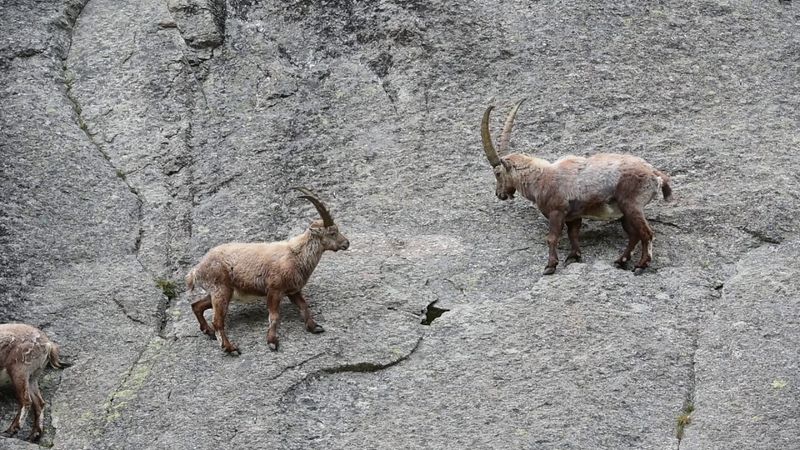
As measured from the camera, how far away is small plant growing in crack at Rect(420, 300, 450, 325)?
1182cm

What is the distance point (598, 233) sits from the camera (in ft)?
41.4

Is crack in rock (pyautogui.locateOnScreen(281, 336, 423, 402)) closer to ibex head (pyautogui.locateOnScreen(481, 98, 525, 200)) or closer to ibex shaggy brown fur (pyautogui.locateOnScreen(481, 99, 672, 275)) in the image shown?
ibex shaggy brown fur (pyautogui.locateOnScreen(481, 99, 672, 275))

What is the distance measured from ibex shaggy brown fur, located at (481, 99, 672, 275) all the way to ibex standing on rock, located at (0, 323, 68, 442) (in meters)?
5.09

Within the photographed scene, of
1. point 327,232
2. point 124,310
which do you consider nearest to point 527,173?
point 327,232

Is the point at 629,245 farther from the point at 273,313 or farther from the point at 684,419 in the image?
the point at 273,313

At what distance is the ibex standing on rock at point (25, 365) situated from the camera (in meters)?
11.4

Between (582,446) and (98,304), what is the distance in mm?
5415

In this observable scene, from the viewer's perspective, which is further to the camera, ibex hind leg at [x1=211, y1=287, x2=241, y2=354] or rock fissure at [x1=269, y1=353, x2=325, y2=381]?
ibex hind leg at [x1=211, y1=287, x2=241, y2=354]

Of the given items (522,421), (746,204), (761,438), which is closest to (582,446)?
(522,421)

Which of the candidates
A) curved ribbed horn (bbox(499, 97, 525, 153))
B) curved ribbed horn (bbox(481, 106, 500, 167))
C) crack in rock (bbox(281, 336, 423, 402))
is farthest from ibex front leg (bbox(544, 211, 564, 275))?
crack in rock (bbox(281, 336, 423, 402))

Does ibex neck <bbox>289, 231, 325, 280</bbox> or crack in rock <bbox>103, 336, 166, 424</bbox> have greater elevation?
ibex neck <bbox>289, 231, 325, 280</bbox>

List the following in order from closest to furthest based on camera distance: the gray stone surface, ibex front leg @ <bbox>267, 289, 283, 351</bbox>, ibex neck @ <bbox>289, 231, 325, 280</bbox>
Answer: the gray stone surface
ibex front leg @ <bbox>267, 289, 283, 351</bbox>
ibex neck @ <bbox>289, 231, 325, 280</bbox>

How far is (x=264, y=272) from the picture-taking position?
11.9 meters

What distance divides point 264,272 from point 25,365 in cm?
245
